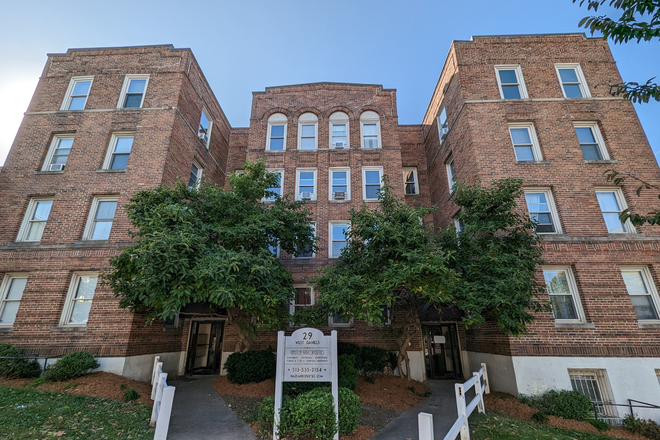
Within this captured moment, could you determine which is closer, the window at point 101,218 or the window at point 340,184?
the window at point 101,218

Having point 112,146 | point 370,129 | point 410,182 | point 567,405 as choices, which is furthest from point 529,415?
point 112,146

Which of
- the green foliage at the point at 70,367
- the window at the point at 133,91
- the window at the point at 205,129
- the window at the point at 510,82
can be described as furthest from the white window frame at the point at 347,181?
the green foliage at the point at 70,367

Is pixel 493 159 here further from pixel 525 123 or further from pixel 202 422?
pixel 202 422

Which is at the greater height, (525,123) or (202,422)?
(525,123)

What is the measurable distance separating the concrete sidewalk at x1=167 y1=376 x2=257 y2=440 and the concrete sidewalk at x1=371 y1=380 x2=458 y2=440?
3.09 meters

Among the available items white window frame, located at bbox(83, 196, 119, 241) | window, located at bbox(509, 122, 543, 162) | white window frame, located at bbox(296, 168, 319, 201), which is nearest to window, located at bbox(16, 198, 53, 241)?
white window frame, located at bbox(83, 196, 119, 241)

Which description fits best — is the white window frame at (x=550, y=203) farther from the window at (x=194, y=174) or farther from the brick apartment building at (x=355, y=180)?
the window at (x=194, y=174)

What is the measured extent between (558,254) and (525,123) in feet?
19.5

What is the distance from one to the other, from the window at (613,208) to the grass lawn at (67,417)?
1553 cm

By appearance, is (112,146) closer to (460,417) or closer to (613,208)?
(460,417)

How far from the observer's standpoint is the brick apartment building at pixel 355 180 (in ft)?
33.9

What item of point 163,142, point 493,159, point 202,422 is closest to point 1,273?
point 163,142

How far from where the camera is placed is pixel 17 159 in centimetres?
1323

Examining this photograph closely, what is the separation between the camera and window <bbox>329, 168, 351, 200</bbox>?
1541cm
